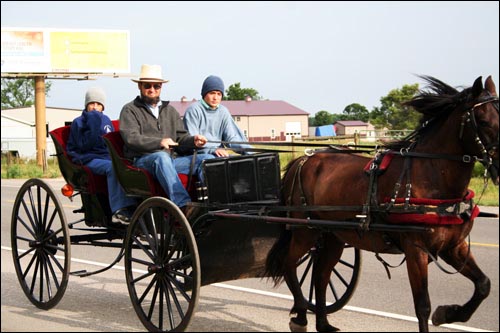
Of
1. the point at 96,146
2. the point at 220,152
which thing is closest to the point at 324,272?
the point at 220,152

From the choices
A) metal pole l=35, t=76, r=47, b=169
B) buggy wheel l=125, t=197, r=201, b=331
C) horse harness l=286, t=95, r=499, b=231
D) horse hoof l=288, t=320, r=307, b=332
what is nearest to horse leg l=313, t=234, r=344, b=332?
horse hoof l=288, t=320, r=307, b=332

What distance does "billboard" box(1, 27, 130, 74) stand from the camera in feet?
120

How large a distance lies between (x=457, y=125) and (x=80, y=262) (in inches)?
281

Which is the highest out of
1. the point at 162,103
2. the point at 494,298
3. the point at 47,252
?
the point at 162,103

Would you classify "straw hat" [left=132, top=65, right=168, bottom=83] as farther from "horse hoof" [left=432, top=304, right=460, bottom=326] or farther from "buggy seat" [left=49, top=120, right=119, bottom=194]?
"horse hoof" [left=432, top=304, right=460, bottom=326]

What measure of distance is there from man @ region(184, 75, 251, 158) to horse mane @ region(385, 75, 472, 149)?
1926 mm

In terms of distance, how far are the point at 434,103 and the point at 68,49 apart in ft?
127

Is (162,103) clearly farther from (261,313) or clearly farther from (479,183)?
(479,183)

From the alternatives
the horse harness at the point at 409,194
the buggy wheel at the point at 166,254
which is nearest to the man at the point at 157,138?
the buggy wheel at the point at 166,254

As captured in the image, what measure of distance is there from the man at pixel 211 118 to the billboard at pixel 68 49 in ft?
96.5

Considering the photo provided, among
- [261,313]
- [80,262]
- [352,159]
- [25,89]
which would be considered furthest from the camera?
[80,262]

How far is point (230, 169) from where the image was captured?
639cm

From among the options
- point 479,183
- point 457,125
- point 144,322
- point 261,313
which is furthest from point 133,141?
point 479,183

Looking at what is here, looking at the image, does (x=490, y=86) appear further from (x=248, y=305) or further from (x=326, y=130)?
(x=326, y=130)
